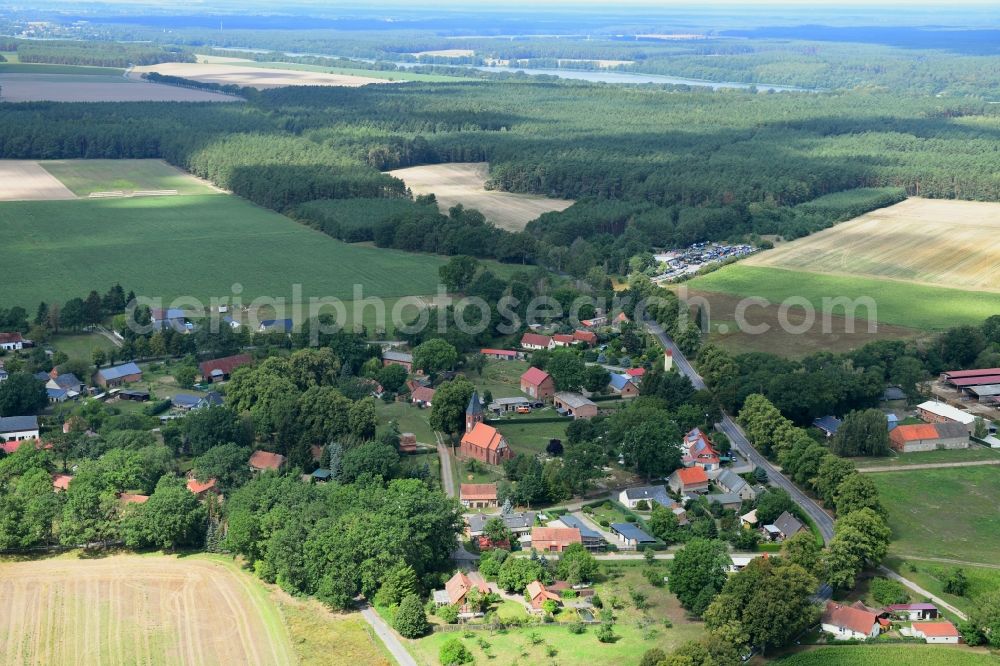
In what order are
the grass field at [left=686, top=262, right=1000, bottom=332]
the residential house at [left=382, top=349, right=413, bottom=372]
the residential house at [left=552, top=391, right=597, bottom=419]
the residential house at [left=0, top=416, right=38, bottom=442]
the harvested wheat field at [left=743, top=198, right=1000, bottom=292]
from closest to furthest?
the residential house at [left=0, top=416, right=38, bottom=442] < the residential house at [left=552, top=391, right=597, bottom=419] < the residential house at [left=382, top=349, right=413, bottom=372] < the grass field at [left=686, top=262, right=1000, bottom=332] < the harvested wheat field at [left=743, top=198, right=1000, bottom=292]

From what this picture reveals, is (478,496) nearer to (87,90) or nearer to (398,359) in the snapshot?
(398,359)

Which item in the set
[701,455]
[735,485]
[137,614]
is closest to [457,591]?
[137,614]

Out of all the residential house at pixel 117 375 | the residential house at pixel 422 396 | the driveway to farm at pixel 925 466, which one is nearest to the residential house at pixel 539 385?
the residential house at pixel 422 396

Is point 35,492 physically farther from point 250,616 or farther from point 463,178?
point 463,178

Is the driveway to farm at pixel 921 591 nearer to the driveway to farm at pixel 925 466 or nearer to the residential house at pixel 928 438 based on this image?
the driveway to farm at pixel 925 466

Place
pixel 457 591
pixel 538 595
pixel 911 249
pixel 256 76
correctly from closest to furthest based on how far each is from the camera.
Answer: pixel 538 595, pixel 457 591, pixel 911 249, pixel 256 76

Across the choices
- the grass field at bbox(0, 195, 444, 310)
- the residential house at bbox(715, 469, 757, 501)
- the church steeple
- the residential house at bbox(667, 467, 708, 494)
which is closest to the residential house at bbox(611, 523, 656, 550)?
the residential house at bbox(667, 467, 708, 494)

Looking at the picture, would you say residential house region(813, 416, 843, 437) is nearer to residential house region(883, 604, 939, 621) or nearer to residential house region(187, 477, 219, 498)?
residential house region(883, 604, 939, 621)
